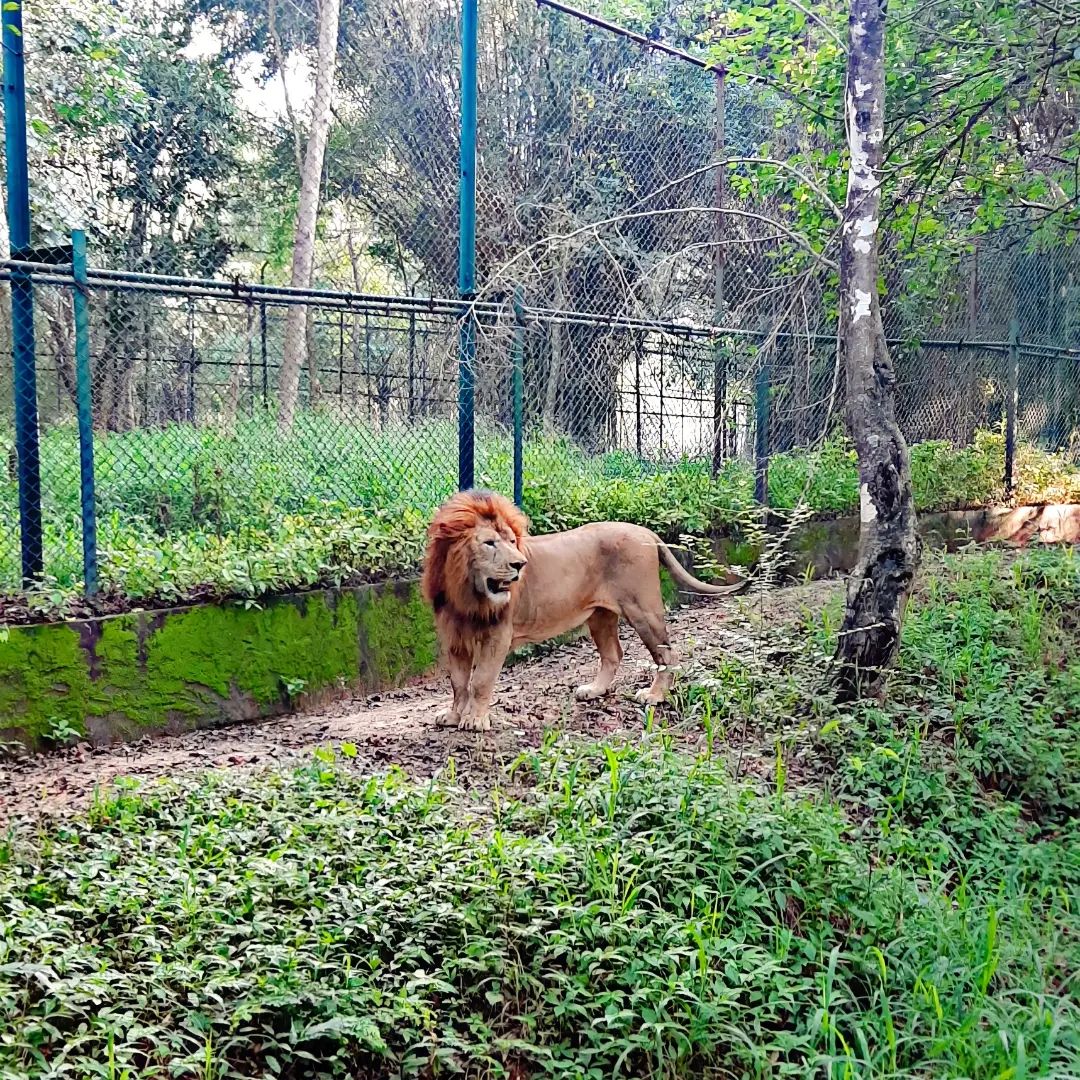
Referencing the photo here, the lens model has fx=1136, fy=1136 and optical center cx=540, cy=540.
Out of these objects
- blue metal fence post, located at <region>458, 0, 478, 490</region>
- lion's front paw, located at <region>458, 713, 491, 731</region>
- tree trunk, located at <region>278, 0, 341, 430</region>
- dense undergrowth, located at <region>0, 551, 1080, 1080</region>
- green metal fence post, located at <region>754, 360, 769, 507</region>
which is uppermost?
tree trunk, located at <region>278, 0, 341, 430</region>

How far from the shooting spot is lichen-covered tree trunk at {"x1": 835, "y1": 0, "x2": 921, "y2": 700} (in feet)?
18.2

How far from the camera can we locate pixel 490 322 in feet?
22.7

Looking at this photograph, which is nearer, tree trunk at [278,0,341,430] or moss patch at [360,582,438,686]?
moss patch at [360,582,438,686]

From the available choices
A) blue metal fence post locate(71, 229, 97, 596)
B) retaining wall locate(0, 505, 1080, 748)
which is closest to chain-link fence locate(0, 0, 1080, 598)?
blue metal fence post locate(71, 229, 97, 596)

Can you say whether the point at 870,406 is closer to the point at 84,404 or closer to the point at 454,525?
the point at 454,525

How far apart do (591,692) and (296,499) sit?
2395 millimetres

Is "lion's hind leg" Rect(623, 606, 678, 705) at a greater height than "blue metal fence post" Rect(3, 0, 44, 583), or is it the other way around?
"blue metal fence post" Rect(3, 0, 44, 583)

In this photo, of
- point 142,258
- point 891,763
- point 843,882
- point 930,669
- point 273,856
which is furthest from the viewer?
point 142,258

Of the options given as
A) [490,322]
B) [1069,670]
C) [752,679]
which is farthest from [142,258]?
[1069,670]

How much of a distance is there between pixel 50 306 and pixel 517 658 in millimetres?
5708

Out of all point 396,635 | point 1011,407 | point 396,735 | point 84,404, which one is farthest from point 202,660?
point 1011,407

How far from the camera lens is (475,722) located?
5219 millimetres

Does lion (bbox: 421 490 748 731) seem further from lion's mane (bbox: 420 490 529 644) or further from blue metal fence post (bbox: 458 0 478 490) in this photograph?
blue metal fence post (bbox: 458 0 478 490)

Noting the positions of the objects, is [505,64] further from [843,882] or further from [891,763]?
[843,882]
